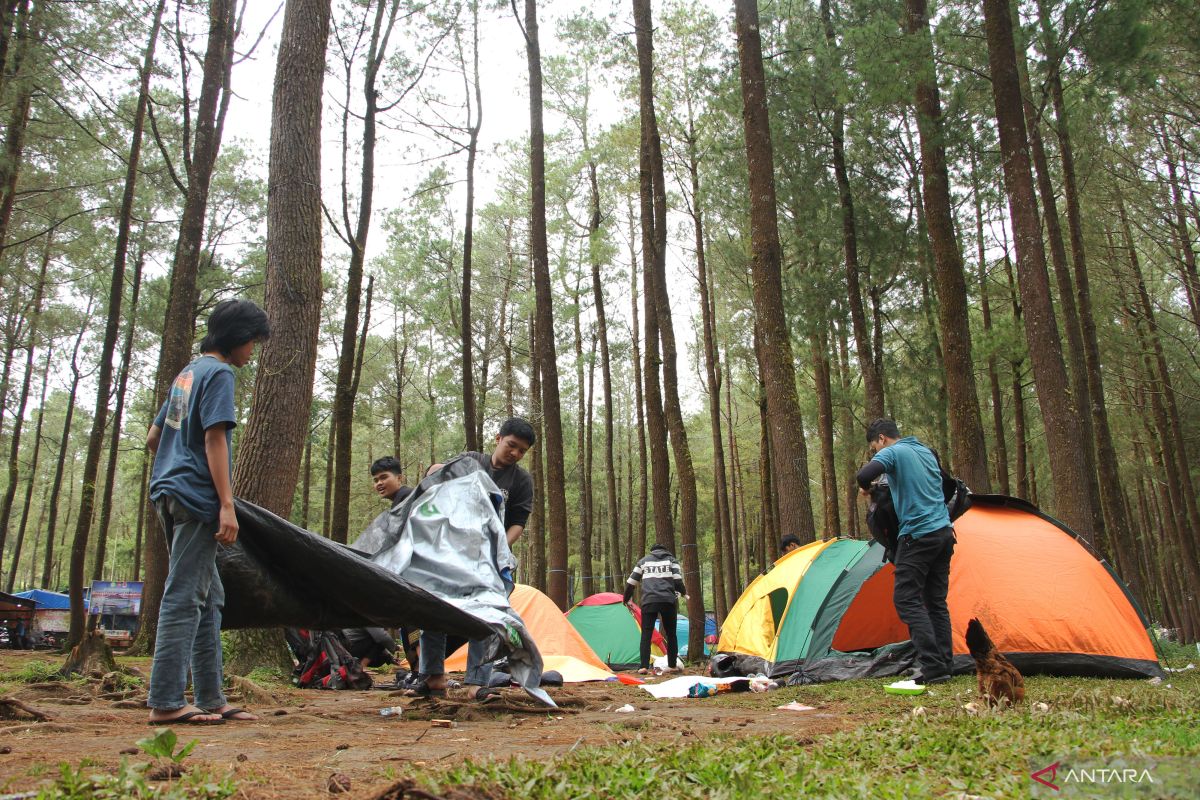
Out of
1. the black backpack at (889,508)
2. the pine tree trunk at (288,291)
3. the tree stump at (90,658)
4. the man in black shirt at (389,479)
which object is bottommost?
the tree stump at (90,658)

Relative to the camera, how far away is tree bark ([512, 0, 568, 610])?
12.9 metres

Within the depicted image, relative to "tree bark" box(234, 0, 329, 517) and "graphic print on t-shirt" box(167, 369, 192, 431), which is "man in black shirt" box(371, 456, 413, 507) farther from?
"graphic print on t-shirt" box(167, 369, 192, 431)

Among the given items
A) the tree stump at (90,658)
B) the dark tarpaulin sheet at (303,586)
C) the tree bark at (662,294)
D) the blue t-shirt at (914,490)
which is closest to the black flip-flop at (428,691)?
the dark tarpaulin sheet at (303,586)

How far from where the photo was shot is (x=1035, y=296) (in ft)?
29.0

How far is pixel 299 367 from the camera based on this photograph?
606 cm

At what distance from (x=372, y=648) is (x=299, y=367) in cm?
316

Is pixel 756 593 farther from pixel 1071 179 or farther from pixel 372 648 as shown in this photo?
pixel 1071 179

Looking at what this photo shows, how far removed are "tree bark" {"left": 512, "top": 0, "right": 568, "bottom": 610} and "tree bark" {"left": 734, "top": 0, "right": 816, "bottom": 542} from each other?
4455 mm

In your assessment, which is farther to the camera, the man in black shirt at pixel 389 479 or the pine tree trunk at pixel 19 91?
the pine tree trunk at pixel 19 91

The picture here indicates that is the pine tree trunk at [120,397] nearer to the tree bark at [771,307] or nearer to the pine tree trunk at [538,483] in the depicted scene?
the pine tree trunk at [538,483]

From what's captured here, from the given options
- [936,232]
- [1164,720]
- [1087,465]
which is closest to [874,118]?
[936,232]

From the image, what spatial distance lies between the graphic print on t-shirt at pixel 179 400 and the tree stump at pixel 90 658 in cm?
255

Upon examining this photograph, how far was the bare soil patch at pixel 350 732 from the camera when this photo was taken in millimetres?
2221

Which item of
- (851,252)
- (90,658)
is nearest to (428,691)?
(90,658)
